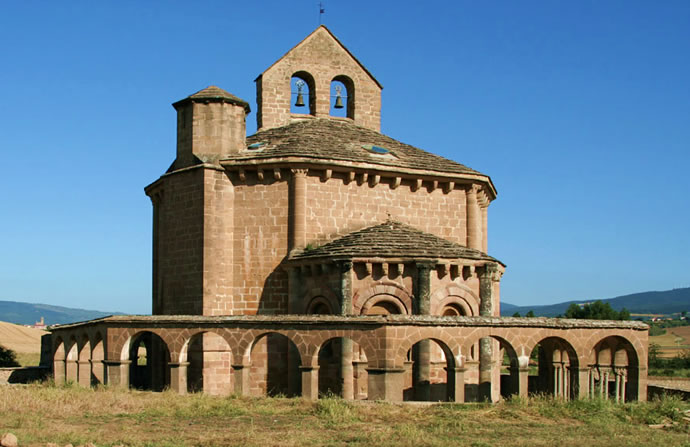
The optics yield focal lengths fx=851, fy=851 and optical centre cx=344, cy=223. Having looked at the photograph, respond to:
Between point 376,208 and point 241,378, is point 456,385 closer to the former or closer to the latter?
point 241,378

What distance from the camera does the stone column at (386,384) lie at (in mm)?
19781

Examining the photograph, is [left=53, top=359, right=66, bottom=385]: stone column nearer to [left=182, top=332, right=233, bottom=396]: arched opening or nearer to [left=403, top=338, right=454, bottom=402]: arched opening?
[left=182, top=332, right=233, bottom=396]: arched opening

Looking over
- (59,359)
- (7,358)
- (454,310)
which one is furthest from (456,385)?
(7,358)

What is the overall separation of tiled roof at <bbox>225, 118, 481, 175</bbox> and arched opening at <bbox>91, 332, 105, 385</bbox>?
6.60 meters

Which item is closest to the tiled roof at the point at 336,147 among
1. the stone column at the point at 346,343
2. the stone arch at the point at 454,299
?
the stone column at the point at 346,343

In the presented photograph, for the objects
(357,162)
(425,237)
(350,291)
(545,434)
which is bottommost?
(545,434)

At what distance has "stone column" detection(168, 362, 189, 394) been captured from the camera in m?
22.0

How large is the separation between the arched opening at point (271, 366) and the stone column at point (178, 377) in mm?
3008

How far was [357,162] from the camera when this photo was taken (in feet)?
86.0

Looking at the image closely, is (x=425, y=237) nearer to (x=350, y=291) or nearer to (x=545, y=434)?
(x=350, y=291)

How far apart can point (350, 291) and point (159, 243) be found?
25.4 ft

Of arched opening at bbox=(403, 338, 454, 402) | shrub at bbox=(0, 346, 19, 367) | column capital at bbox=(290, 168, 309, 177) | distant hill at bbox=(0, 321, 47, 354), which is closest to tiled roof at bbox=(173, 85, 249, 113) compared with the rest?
column capital at bbox=(290, 168, 309, 177)

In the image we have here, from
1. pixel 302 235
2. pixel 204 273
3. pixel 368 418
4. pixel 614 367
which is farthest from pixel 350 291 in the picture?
pixel 614 367

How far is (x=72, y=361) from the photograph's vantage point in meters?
26.4
